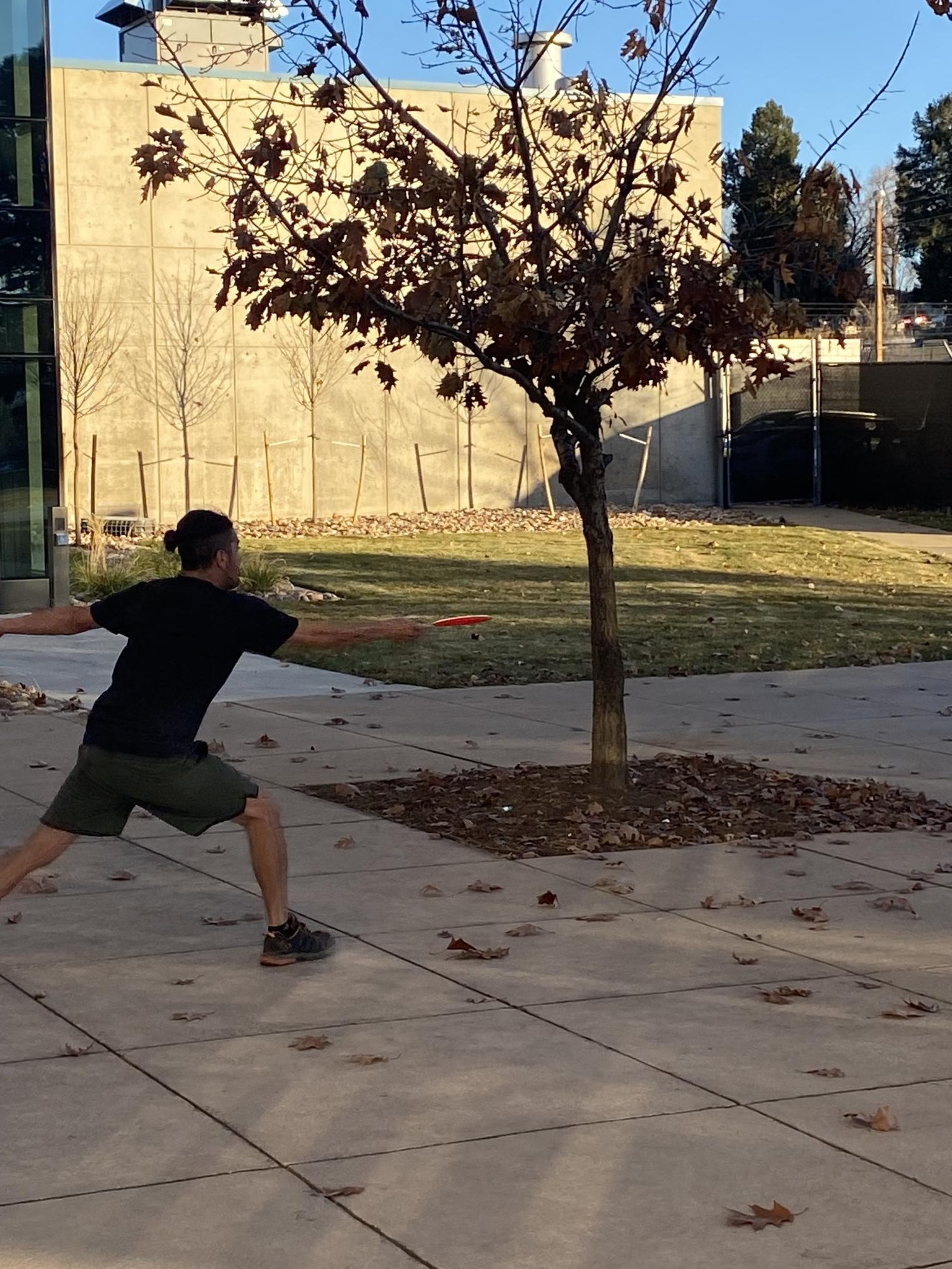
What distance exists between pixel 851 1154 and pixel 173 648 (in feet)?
9.03

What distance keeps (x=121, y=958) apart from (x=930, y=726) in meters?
6.61

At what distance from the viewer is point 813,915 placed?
676 cm

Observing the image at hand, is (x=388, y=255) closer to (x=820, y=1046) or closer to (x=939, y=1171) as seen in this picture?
(x=820, y=1046)

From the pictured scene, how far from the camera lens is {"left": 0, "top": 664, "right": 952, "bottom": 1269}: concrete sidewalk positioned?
3977 mm

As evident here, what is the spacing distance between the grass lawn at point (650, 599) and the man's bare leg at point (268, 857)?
23.9 feet

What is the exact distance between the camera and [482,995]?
18.9ft

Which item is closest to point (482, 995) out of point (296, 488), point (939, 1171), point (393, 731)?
point (939, 1171)

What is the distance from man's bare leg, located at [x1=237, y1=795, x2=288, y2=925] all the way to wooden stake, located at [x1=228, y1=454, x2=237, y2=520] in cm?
2423

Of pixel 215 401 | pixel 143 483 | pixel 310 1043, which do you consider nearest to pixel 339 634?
pixel 310 1043

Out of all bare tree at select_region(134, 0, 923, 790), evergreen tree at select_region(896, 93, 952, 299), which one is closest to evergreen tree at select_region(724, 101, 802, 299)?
bare tree at select_region(134, 0, 923, 790)

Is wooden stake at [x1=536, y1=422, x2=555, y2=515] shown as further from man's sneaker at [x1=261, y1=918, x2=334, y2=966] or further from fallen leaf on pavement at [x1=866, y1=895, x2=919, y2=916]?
man's sneaker at [x1=261, y1=918, x2=334, y2=966]

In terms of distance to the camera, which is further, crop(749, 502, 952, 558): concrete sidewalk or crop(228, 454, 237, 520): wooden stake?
crop(228, 454, 237, 520): wooden stake

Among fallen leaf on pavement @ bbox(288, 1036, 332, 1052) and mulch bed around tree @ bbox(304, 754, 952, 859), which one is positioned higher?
mulch bed around tree @ bbox(304, 754, 952, 859)

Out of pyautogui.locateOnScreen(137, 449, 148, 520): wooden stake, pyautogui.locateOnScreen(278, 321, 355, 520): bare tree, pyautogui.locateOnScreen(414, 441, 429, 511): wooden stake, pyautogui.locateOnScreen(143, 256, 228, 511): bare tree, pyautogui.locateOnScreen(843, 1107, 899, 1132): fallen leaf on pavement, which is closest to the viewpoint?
pyautogui.locateOnScreen(843, 1107, 899, 1132): fallen leaf on pavement
